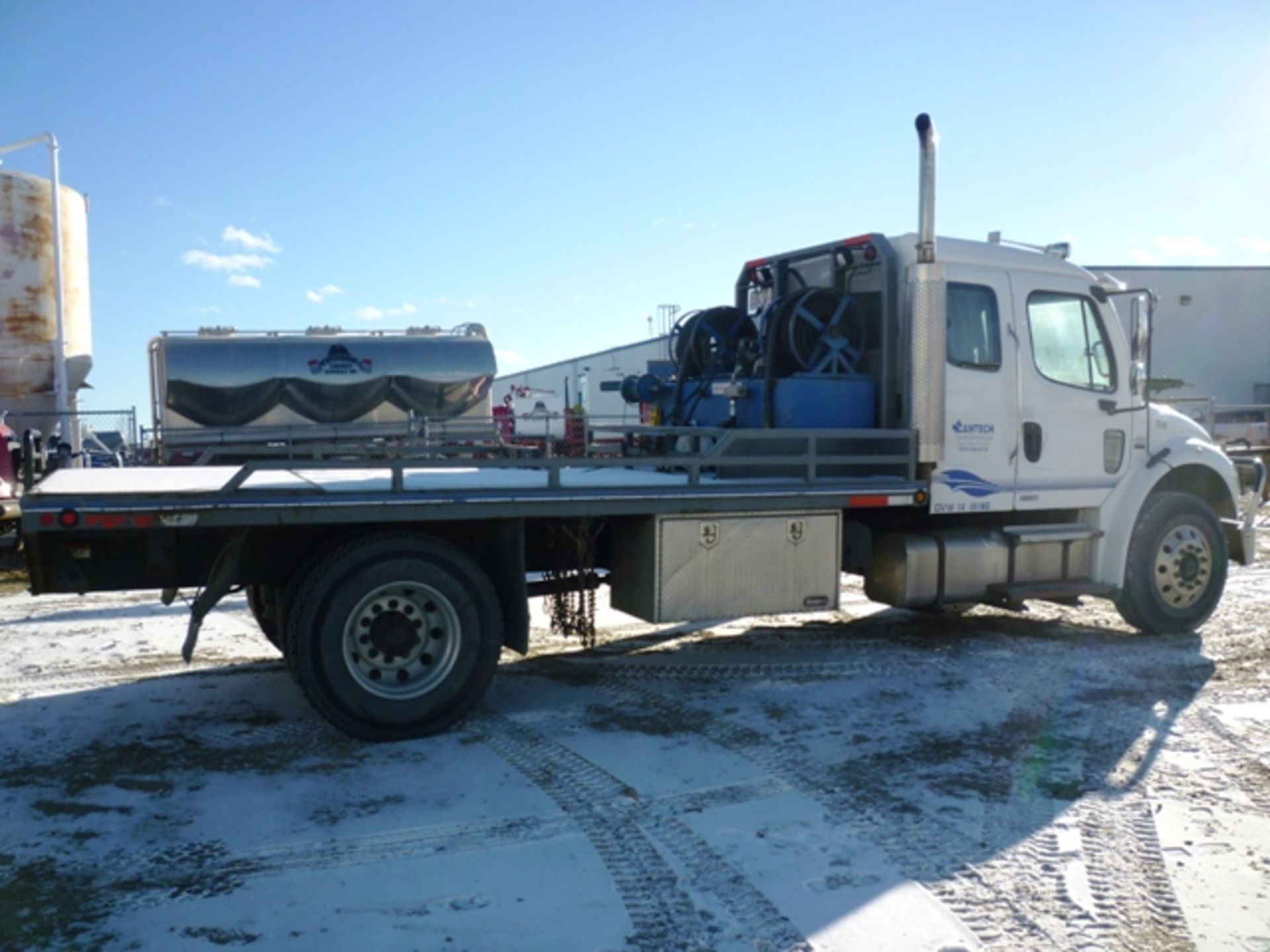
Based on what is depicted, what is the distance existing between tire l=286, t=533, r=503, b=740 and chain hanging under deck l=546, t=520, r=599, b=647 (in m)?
0.82

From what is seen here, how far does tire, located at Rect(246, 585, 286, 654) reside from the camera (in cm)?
662

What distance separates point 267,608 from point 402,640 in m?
1.29

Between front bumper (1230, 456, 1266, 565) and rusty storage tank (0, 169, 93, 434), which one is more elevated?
rusty storage tank (0, 169, 93, 434)

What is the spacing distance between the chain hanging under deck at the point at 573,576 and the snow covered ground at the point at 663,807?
1.26ft

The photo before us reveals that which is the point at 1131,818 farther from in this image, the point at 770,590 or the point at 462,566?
the point at 462,566

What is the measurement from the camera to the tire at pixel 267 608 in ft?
21.7

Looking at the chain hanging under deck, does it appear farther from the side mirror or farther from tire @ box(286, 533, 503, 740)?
the side mirror

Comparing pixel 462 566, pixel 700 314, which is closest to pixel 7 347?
pixel 700 314

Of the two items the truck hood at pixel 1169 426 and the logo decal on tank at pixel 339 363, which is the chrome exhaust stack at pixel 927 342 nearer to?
the truck hood at pixel 1169 426

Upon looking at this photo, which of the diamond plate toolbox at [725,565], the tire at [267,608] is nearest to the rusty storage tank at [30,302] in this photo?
the tire at [267,608]

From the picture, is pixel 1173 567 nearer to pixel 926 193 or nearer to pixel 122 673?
pixel 926 193

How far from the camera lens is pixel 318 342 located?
1730 cm

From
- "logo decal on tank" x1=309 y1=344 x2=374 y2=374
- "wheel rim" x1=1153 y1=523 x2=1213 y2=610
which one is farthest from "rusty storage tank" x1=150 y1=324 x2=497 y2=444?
"wheel rim" x1=1153 y1=523 x2=1213 y2=610

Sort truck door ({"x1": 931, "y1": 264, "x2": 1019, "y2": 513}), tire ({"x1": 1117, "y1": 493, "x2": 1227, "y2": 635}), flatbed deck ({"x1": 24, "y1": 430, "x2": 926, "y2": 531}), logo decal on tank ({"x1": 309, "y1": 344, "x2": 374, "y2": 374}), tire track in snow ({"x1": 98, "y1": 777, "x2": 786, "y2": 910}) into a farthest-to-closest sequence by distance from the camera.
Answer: logo decal on tank ({"x1": 309, "y1": 344, "x2": 374, "y2": 374}) → tire ({"x1": 1117, "y1": 493, "x2": 1227, "y2": 635}) → truck door ({"x1": 931, "y1": 264, "x2": 1019, "y2": 513}) → flatbed deck ({"x1": 24, "y1": 430, "x2": 926, "y2": 531}) → tire track in snow ({"x1": 98, "y1": 777, "x2": 786, "y2": 910})
